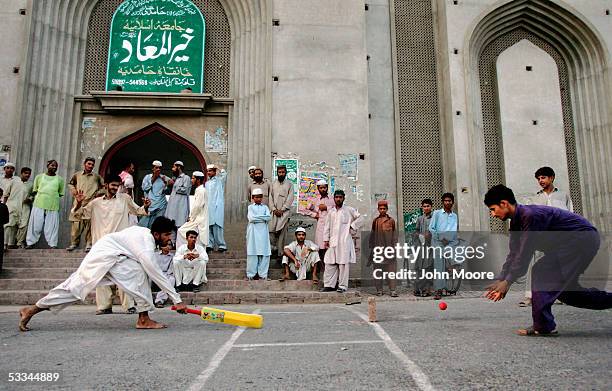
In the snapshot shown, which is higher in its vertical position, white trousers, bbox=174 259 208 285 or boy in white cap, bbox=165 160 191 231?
boy in white cap, bbox=165 160 191 231

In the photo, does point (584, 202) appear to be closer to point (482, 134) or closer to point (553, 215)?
point (482, 134)

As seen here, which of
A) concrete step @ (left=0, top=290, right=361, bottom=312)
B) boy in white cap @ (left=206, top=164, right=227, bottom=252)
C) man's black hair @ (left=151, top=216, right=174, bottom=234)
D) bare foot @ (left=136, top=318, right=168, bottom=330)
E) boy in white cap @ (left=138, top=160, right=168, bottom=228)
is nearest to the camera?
bare foot @ (left=136, top=318, right=168, bottom=330)

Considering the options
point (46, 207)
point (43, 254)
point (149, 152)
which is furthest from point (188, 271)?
point (149, 152)

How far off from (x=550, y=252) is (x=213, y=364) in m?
2.76

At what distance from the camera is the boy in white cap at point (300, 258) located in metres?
7.87

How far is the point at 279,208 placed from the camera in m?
8.59

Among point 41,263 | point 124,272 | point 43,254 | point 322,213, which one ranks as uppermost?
point 322,213

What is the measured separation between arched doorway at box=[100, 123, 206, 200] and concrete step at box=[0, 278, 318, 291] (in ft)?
14.1

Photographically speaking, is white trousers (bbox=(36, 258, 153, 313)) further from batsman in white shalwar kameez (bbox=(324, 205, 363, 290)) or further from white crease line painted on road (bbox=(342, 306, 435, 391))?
batsman in white shalwar kameez (bbox=(324, 205, 363, 290))

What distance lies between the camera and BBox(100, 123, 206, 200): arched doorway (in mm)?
11281

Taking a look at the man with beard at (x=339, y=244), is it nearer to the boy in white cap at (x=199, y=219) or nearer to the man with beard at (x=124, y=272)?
the boy in white cap at (x=199, y=219)

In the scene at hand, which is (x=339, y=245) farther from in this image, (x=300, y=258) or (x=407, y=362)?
(x=407, y=362)

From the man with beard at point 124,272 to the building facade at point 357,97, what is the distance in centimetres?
586

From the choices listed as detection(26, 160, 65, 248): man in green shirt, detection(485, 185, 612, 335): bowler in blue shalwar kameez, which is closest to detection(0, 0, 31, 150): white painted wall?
detection(26, 160, 65, 248): man in green shirt
